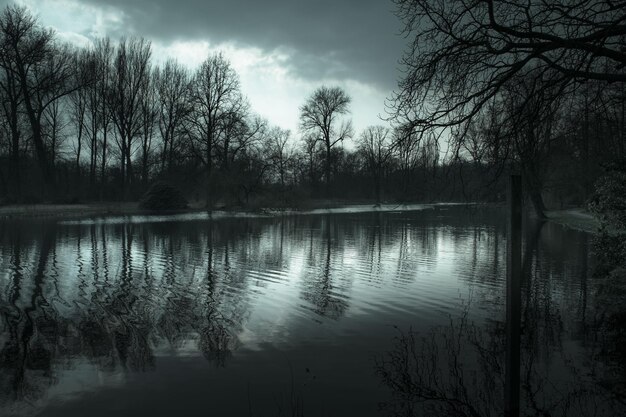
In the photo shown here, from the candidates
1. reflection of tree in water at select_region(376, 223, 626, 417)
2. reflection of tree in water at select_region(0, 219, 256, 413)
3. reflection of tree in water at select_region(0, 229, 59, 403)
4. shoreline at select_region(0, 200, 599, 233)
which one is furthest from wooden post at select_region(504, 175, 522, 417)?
shoreline at select_region(0, 200, 599, 233)

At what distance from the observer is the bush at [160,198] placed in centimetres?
4250

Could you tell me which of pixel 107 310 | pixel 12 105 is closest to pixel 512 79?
pixel 107 310

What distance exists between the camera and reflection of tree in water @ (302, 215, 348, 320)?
9305mm

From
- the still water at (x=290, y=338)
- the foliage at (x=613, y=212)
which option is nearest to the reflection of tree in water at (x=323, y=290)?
the still water at (x=290, y=338)

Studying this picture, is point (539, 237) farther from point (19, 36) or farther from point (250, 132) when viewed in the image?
point (19, 36)

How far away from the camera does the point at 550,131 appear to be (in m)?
7.65

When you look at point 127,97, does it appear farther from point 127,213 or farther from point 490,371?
point 490,371

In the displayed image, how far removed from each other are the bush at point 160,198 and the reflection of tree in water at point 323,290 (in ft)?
94.6

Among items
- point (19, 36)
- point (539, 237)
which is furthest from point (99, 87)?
→ point (539, 237)

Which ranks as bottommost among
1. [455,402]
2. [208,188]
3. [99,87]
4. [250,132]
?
[455,402]

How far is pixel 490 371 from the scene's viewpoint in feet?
20.0

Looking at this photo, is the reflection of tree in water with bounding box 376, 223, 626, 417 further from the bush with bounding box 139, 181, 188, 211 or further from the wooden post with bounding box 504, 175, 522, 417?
the bush with bounding box 139, 181, 188, 211

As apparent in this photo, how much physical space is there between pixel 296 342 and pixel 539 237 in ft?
64.9

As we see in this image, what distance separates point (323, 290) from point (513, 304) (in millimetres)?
6555
